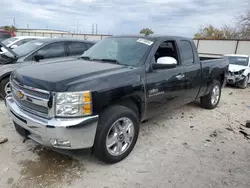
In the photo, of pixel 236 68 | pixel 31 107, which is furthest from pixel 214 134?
pixel 236 68

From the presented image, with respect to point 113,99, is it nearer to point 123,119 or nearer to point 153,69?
point 123,119

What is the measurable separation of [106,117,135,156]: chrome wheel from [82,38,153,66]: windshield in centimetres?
96

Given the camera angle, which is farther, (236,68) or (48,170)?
(236,68)

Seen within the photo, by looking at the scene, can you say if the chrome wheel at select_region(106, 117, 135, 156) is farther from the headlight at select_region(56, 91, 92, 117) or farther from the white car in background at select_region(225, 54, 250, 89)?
the white car in background at select_region(225, 54, 250, 89)

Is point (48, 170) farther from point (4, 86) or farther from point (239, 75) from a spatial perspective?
point (239, 75)

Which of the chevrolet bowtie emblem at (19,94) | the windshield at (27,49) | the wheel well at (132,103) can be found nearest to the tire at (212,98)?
the wheel well at (132,103)

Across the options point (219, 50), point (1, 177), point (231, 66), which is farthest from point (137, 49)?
point (219, 50)

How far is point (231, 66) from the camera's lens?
977cm

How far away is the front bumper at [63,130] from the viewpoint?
96.9 inches

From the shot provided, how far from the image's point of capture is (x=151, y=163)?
316 cm

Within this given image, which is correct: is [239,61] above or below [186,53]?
below

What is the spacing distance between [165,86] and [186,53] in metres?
1.18

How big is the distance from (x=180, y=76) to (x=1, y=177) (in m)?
3.23

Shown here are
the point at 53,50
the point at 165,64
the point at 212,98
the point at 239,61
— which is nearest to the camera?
the point at 165,64
